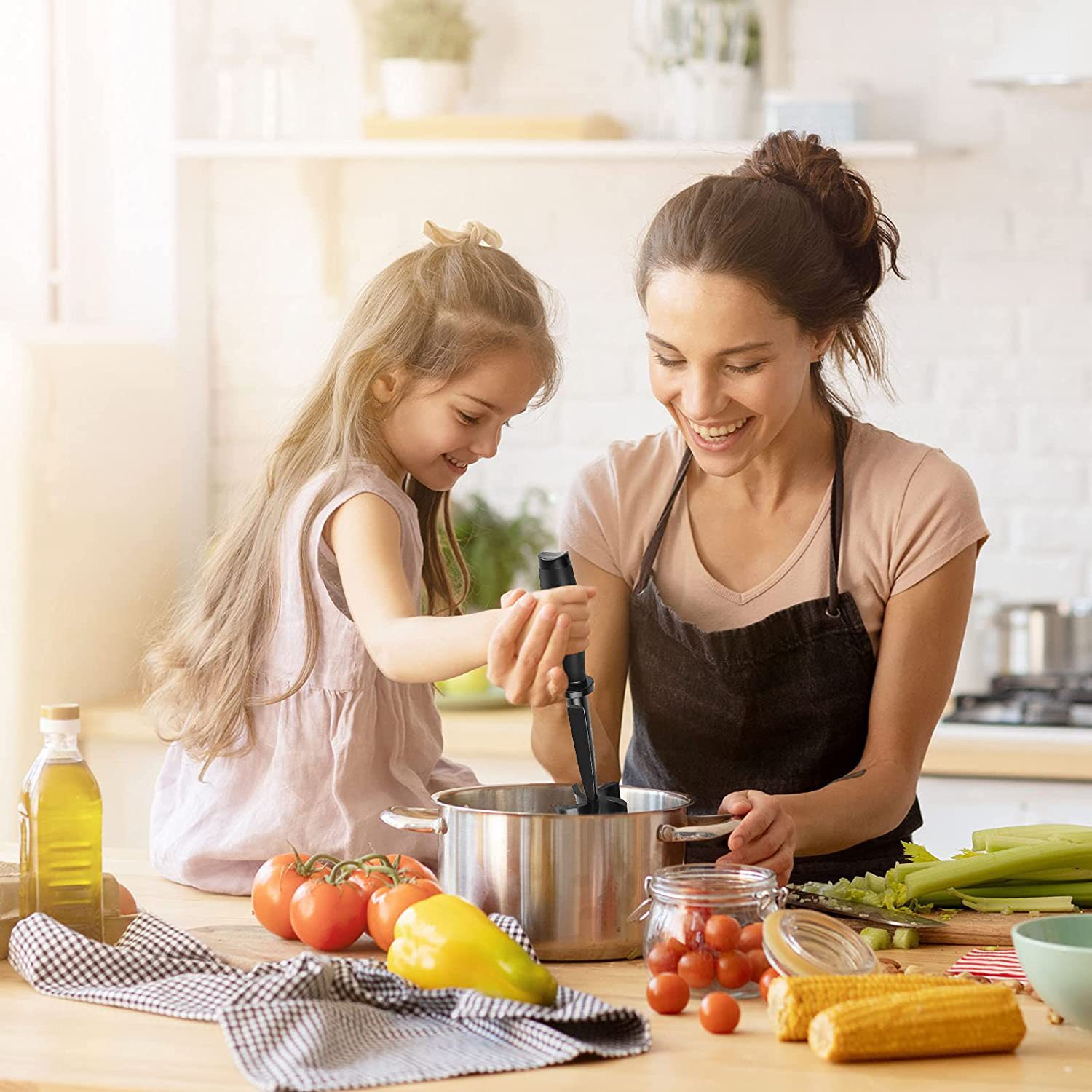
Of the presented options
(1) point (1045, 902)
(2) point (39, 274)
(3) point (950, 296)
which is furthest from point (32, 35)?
(1) point (1045, 902)

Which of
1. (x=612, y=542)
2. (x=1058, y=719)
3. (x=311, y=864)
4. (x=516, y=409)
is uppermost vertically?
(x=516, y=409)

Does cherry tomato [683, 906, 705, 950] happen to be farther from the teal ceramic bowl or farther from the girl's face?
the girl's face

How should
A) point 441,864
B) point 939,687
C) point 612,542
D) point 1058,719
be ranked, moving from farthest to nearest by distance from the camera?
point 1058,719 < point 612,542 < point 939,687 < point 441,864

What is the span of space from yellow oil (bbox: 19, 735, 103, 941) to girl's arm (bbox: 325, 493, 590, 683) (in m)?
0.30

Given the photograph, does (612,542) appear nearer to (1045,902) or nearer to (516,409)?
(516,409)

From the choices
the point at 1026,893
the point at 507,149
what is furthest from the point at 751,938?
the point at 507,149

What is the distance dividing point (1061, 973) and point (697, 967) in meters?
0.27

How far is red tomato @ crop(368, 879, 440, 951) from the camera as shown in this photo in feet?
4.50

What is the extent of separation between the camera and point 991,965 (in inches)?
54.6

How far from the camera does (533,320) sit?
A: 1896 mm

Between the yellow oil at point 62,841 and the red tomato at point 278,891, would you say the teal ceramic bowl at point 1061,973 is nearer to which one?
the red tomato at point 278,891

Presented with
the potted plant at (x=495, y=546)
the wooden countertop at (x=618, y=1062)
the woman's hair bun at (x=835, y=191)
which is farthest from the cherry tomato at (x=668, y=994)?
the potted plant at (x=495, y=546)

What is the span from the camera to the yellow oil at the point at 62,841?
4.64 feet

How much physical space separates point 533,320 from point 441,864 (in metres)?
0.71
